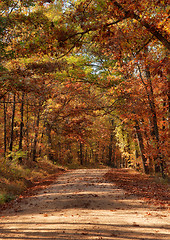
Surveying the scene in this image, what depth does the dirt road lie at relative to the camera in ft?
17.9

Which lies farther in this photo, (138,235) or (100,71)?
(100,71)

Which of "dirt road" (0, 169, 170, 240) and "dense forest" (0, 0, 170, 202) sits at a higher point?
"dense forest" (0, 0, 170, 202)

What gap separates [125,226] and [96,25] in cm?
635

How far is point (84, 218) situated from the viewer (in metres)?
6.90

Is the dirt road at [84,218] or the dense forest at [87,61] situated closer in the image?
the dirt road at [84,218]

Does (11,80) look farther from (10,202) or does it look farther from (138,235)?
(138,235)

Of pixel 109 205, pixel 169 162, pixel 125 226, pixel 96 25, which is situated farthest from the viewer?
pixel 169 162

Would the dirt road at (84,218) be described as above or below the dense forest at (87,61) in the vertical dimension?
below

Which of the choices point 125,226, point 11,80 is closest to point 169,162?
point 125,226

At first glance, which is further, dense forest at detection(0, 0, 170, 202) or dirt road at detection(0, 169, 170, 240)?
dense forest at detection(0, 0, 170, 202)

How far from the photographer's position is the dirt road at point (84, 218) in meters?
5.45

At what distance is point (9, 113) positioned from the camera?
3166 centimetres

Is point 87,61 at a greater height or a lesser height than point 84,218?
greater

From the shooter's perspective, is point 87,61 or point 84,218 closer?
point 84,218
